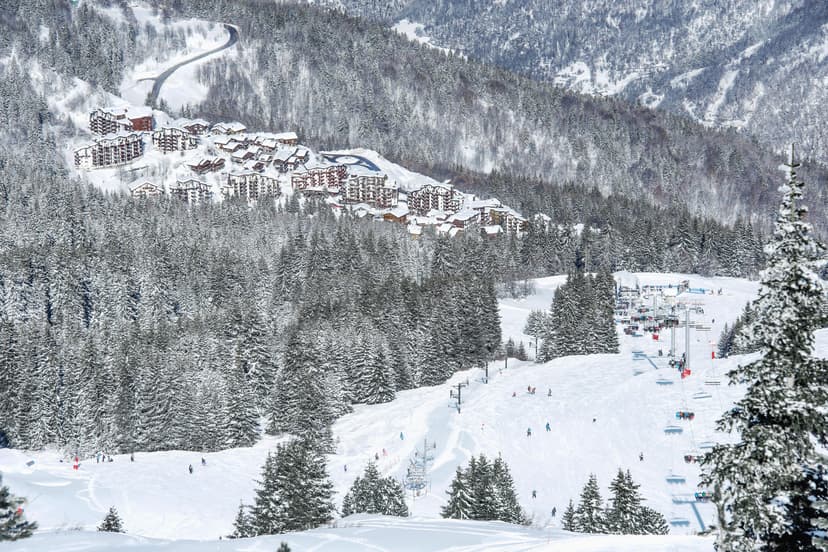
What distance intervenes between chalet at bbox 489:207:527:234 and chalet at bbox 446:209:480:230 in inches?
142

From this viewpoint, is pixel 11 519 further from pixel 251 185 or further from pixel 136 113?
pixel 136 113

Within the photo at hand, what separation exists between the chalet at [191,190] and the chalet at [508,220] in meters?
55.3

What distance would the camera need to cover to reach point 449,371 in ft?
298

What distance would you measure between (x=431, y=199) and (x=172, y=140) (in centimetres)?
5708

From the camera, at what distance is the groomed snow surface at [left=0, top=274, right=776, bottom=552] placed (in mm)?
28172

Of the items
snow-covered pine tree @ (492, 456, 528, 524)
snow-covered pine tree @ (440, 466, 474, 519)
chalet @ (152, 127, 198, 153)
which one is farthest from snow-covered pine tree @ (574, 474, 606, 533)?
chalet @ (152, 127, 198, 153)

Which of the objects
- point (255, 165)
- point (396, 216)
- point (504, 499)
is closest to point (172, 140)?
point (255, 165)

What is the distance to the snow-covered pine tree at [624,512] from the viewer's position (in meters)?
37.6

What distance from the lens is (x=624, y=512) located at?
125 feet

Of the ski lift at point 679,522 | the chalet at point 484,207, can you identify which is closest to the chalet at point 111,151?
the chalet at point 484,207

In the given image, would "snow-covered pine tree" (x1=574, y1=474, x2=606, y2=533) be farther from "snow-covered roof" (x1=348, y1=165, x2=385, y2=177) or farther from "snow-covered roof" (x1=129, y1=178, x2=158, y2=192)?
"snow-covered roof" (x1=348, y1=165, x2=385, y2=177)

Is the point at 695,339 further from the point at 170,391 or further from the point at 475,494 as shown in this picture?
the point at 475,494

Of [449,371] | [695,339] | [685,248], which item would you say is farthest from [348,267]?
[685,248]

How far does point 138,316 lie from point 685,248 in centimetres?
8860
